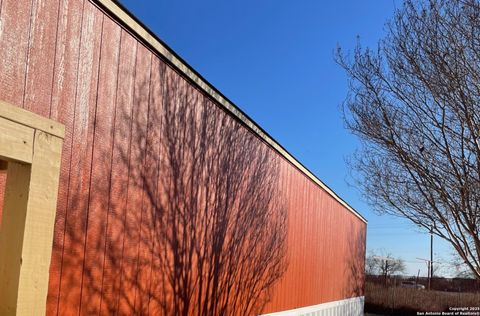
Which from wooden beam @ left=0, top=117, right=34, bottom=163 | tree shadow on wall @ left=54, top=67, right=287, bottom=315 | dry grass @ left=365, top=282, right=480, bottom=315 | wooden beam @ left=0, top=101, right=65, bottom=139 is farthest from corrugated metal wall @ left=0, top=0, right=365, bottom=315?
dry grass @ left=365, top=282, right=480, bottom=315

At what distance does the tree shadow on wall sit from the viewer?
3732 mm

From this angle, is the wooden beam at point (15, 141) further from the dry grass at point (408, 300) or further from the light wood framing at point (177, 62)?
the dry grass at point (408, 300)

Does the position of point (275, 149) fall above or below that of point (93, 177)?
above

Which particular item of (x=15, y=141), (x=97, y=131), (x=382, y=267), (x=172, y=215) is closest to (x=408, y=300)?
(x=382, y=267)

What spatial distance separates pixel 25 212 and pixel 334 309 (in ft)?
38.5

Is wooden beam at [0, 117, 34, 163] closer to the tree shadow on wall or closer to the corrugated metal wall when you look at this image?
the corrugated metal wall

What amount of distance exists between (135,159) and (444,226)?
24.1ft

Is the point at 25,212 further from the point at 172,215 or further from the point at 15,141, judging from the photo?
the point at 172,215

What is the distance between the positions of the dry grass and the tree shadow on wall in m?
16.6

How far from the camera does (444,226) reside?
32.5 feet

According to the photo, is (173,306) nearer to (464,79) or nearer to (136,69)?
(136,69)

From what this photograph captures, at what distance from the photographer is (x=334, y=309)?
42.2 ft

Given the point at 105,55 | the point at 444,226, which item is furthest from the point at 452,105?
the point at 105,55

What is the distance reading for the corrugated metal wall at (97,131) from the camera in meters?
3.09
